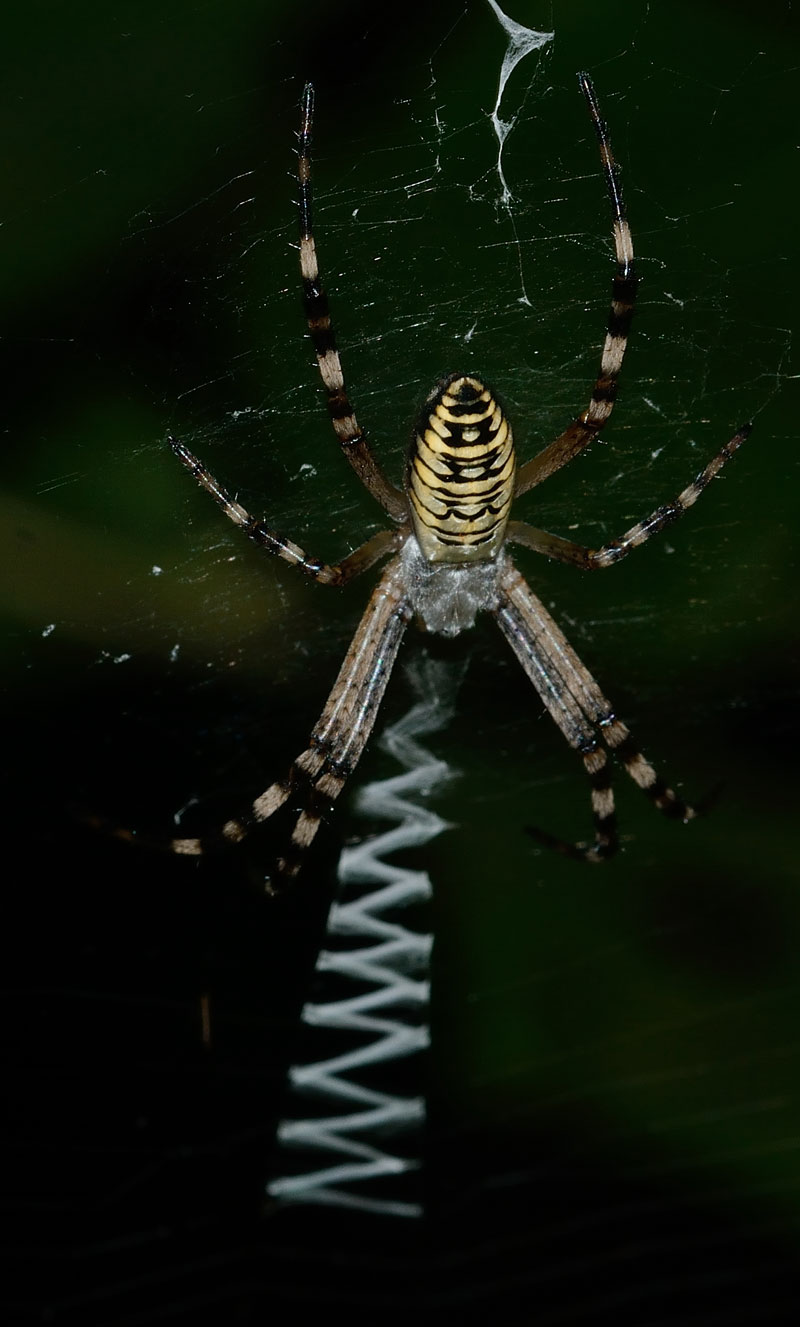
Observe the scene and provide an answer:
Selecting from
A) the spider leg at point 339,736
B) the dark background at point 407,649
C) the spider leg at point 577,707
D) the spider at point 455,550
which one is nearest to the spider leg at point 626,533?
the spider at point 455,550

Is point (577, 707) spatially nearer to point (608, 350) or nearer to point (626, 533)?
point (626, 533)

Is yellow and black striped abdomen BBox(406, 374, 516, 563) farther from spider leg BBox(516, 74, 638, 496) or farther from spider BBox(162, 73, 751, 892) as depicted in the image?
spider leg BBox(516, 74, 638, 496)

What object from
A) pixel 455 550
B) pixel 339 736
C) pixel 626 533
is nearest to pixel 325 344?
pixel 455 550

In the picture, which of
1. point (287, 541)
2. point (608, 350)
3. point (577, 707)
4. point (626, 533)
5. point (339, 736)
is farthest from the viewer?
point (577, 707)

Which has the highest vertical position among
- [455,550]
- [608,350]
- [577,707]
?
[608,350]

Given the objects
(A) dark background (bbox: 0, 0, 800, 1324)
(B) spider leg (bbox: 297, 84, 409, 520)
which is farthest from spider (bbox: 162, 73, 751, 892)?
(A) dark background (bbox: 0, 0, 800, 1324)

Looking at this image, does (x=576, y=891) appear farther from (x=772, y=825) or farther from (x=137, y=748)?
(x=137, y=748)
